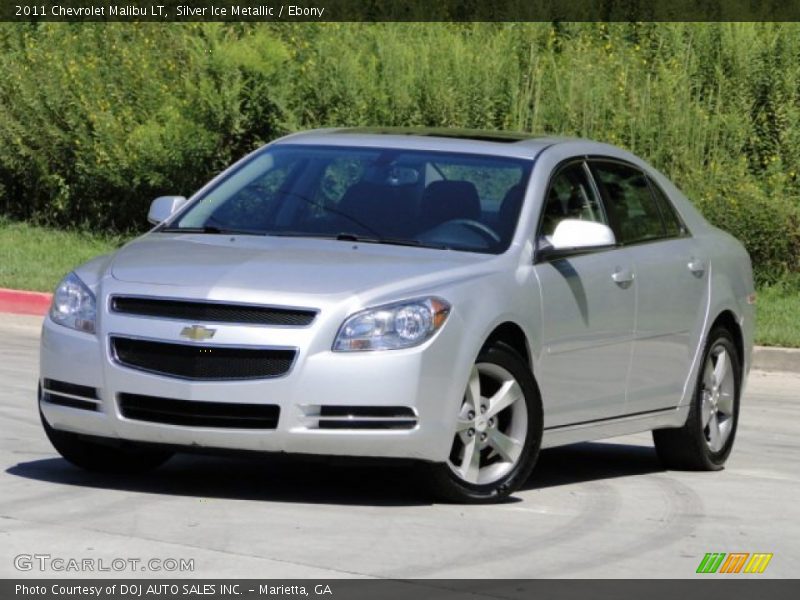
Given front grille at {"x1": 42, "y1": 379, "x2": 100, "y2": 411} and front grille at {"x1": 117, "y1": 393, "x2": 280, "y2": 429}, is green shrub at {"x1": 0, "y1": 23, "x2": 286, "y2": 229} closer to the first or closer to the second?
front grille at {"x1": 42, "y1": 379, "x2": 100, "y2": 411}

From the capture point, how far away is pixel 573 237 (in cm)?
819

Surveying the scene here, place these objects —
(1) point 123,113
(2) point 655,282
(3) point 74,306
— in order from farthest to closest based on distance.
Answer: (1) point 123,113
(2) point 655,282
(3) point 74,306

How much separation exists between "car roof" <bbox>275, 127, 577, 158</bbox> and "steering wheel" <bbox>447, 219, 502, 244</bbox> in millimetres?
595

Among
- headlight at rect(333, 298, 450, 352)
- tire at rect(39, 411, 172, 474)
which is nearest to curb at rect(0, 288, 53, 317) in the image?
tire at rect(39, 411, 172, 474)

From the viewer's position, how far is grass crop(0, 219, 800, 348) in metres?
16.5

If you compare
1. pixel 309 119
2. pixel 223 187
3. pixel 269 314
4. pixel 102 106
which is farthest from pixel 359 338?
pixel 102 106

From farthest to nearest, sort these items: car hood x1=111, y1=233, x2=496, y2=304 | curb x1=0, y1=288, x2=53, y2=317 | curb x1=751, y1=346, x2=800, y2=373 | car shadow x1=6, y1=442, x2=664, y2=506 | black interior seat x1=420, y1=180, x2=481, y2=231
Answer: curb x1=0, y1=288, x2=53, y2=317
curb x1=751, y1=346, x2=800, y2=373
black interior seat x1=420, y1=180, x2=481, y2=231
car shadow x1=6, y1=442, x2=664, y2=506
car hood x1=111, y1=233, x2=496, y2=304

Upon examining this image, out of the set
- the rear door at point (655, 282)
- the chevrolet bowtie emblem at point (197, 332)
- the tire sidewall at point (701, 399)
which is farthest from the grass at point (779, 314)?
the chevrolet bowtie emblem at point (197, 332)

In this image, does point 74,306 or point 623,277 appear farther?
point 623,277

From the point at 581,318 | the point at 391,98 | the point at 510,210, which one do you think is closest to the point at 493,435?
the point at 581,318

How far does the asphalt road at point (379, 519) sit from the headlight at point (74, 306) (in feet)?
2.26

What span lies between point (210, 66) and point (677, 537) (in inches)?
642

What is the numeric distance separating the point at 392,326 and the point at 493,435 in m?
0.77

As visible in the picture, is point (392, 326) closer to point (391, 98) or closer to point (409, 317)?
point (409, 317)
